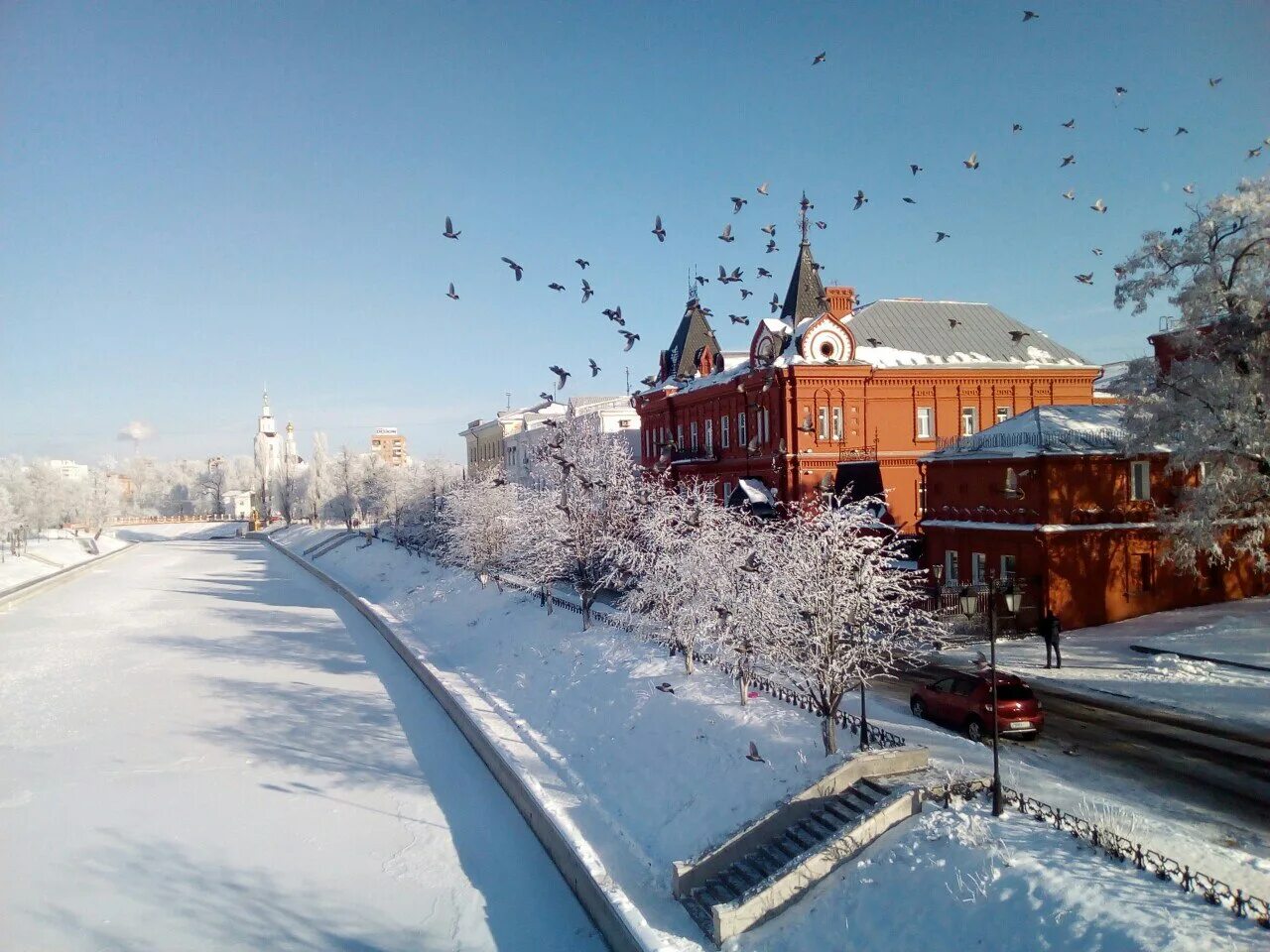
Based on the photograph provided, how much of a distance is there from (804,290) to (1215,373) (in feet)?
85.2

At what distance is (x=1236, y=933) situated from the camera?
7.68m

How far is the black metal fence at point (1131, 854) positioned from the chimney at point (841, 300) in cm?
3388

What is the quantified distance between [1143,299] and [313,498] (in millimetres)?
108819

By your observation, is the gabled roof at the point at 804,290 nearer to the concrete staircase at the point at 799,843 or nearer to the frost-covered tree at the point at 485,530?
the frost-covered tree at the point at 485,530

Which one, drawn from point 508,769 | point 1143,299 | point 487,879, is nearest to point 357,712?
point 508,769

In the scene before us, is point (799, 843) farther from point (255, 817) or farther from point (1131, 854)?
point (255, 817)

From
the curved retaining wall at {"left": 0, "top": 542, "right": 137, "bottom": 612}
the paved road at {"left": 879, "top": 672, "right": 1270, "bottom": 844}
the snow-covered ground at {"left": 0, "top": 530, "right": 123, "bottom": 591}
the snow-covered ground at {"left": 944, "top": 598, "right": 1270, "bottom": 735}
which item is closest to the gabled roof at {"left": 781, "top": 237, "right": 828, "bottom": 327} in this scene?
the snow-covered ground at {"left": 944, "top": 598, "right": 1270, "bottom": 735}

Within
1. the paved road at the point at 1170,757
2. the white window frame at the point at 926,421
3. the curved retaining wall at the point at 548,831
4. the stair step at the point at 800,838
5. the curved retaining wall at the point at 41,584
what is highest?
the white window frame at the point at 926,421

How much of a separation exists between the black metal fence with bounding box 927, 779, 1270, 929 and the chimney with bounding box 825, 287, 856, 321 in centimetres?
3388

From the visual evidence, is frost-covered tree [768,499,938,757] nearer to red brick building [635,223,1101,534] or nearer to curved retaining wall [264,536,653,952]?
curved retaining wall [264,536,653,952]

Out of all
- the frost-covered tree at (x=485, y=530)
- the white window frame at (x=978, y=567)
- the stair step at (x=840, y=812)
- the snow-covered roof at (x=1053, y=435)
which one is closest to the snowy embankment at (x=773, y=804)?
the stair step at (x=840, y=812)

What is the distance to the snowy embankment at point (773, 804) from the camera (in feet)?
28.3

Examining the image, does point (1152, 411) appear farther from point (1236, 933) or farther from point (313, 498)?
point (313, 498)

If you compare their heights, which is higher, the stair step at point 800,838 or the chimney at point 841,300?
the chimney at point 841,300
